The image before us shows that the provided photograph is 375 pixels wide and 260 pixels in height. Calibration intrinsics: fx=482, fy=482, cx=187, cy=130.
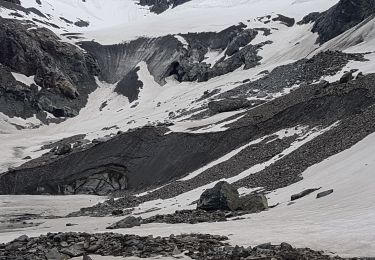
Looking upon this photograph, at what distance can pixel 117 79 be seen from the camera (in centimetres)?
12388

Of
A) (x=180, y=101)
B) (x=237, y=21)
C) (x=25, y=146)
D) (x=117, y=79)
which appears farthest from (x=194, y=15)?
(x=25, y=146)

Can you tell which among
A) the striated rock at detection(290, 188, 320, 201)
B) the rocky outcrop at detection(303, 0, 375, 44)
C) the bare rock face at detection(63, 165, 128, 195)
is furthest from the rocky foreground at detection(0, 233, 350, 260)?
the rocky outcrop at detection(303, 0, 375, 44)

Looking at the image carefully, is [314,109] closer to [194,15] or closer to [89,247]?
[89,247]

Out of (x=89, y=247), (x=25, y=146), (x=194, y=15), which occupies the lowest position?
(x=89, y=247)

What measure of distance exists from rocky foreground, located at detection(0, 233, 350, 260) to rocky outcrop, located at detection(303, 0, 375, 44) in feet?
241

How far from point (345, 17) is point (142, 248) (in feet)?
258

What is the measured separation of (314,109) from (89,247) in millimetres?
29688

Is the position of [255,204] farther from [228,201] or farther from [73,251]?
[73,251]

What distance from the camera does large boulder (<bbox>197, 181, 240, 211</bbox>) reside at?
76.5ft

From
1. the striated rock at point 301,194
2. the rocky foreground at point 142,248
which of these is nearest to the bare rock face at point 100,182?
the striated rock at point 301,194

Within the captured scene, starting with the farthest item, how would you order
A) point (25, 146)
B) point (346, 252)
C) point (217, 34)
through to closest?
point (217, 34), point (25, 146), point (346, 252)

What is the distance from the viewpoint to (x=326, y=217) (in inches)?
658

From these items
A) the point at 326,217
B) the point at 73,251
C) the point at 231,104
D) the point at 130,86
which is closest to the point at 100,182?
the point at 231,104

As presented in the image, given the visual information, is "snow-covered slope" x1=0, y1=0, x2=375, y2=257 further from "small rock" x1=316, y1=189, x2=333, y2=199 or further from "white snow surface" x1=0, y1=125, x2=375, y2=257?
"small rock" x1=316, y1=189, x2=333, y2=199
